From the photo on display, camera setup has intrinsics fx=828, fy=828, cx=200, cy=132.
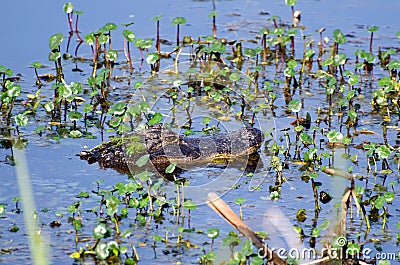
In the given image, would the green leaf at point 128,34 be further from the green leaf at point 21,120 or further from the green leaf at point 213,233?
the green leaf at point 213,233

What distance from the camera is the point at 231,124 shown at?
6.93m

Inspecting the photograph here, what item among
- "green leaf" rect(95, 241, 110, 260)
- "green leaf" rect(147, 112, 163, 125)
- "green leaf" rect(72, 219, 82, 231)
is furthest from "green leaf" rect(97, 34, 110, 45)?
"green leaf" rect(95, 241, 110, 260)

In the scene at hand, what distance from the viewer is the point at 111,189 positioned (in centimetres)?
563

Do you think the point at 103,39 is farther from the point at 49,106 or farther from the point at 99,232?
the point at 99,232

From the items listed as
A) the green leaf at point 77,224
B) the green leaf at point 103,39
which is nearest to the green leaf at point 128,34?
the green leaf at point 103,39

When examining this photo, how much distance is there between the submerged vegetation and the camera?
4.83 meters

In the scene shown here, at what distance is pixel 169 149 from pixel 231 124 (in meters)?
0.89

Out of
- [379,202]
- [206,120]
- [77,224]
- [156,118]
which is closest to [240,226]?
[77,224]

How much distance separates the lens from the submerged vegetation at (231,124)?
15.9ft

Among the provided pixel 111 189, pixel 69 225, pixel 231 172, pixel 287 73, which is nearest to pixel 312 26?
pixel 287 73

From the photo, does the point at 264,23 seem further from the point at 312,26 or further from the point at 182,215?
the point at 182,215

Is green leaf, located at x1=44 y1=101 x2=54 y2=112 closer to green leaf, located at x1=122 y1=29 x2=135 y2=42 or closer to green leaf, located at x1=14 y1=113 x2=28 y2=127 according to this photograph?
green leaf, located at x1=14 y1=113 x2=28 y2=127

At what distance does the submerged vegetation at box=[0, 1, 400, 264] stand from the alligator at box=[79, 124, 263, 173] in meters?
0.12

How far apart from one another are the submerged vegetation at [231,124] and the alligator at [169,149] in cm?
12
